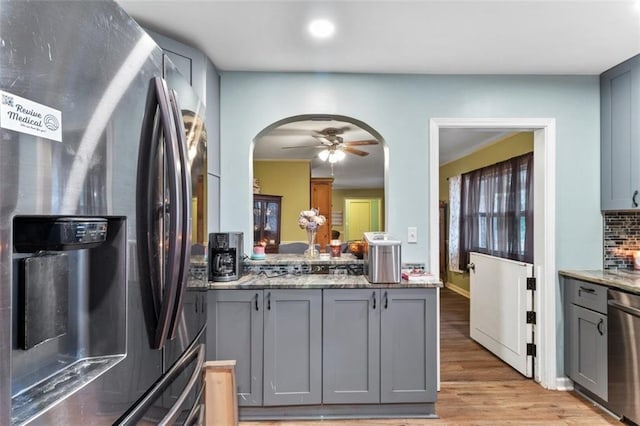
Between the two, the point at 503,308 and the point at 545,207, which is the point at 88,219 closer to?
the point at 545,207

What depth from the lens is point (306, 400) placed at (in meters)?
2.26

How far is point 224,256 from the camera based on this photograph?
2.38m

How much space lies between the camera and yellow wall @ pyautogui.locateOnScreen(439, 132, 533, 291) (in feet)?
12.8

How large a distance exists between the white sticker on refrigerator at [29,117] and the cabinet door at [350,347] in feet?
6.16

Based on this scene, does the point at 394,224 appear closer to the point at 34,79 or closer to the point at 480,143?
the point at 34,79

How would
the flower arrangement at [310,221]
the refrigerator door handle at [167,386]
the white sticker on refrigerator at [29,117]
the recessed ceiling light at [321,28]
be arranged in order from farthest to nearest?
1. the flower arrangement at [310,221]
2. the recessed ceiling light at [321,28]
3. the refrigerator door handle at [167,386]
4. the white sticker on refrigerator at [29,117]

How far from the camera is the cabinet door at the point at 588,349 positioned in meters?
2.32

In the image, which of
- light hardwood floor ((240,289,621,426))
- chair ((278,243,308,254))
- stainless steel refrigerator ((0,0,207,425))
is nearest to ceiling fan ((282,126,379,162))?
chair ((278,243,308,254))

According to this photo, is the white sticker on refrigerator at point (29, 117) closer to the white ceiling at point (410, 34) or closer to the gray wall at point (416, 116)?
the white ceiling at point (410, 34)

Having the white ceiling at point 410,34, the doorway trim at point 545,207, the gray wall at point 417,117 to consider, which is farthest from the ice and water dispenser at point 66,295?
the doorway trim at point 545,207

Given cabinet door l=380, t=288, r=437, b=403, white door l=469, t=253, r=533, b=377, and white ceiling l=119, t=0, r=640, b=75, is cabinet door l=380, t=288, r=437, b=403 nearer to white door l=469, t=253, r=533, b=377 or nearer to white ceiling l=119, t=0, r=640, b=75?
white door l=469, t=253, r=533, b=377

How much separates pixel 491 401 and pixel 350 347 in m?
1.19

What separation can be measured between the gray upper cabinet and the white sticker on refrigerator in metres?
3.22

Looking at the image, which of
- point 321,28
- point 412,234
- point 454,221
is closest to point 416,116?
point 412,234
